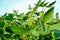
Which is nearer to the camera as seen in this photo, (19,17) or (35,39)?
(35,39)

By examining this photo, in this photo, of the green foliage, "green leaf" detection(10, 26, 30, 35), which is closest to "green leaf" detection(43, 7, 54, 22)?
the green foliage

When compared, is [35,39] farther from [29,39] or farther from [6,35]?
[6,35]

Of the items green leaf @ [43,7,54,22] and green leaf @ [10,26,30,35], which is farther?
green leaf @ [43,7,54,22]

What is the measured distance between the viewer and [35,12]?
1.33 metres

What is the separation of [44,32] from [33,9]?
47 centimetres

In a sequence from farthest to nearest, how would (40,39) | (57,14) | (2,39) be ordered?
1. (57,14)
2. (2,39)
3. (40,39)

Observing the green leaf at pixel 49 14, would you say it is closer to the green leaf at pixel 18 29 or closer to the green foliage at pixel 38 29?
the green foliage at pixel 38 29

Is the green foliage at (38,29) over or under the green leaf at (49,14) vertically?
under

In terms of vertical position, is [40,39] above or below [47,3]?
below

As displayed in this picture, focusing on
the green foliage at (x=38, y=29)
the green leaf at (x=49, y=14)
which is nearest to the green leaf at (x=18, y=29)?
the green foliage at (x=38, y=29)

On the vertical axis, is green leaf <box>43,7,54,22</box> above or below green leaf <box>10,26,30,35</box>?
above

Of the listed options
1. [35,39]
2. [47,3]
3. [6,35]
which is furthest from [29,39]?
[47,3]

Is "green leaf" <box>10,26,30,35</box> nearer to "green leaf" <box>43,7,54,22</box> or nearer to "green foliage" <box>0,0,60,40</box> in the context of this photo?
"green foliage" <box>0,0,60,40</box>

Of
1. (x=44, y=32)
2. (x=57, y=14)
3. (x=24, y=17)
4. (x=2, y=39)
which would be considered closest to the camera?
(x=44, y=32)
